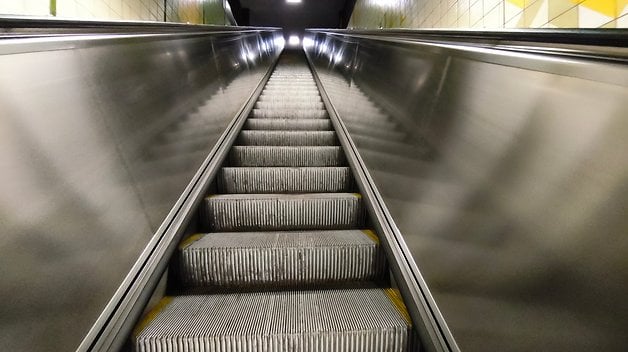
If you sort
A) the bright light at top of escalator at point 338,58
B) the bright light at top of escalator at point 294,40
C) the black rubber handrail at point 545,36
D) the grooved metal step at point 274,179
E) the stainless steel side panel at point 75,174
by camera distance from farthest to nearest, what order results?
1. the bright light at top of escalator at point 294,40
2. the bright light at top of escalator at point 338,58
3. the grooved metal step at point 274,179
4. the stainless steel side panel at point 75,174
5. the black rubber handrail at point 545,36

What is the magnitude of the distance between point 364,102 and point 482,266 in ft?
6.31

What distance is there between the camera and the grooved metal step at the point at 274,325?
116 centimetres

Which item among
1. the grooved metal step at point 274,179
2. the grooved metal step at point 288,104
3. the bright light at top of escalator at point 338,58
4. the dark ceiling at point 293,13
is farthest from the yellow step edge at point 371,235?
the dark ceiling at point 293,13

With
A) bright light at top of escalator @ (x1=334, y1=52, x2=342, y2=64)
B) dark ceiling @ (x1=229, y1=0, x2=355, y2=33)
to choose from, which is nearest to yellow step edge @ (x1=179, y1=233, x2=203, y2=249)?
bright light at top of escalator @ (x1=334, y1=52, x2=342, y2=64)

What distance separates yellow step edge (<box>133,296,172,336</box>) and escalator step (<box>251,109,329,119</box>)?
2435mm

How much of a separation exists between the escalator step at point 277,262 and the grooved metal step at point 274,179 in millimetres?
679

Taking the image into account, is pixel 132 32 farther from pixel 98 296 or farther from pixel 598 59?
pixel 598 59

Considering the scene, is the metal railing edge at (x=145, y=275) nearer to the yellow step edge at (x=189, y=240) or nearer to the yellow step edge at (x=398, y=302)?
the yellow step edge at (x=189, y=240)

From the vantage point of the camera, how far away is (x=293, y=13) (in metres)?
14.4

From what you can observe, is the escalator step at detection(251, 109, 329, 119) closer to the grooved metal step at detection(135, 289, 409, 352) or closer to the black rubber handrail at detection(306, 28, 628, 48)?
the black rubber handrail at detection(306, 28, 628, 48)

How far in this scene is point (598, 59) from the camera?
683 millimetres

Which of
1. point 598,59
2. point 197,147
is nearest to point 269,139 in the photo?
point 197,147

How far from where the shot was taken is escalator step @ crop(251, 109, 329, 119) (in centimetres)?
360

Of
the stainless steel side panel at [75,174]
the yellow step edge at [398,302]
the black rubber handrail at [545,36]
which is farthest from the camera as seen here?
the yellow step edge at [398,302]
